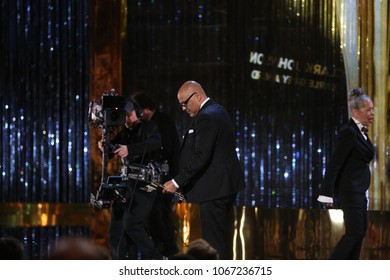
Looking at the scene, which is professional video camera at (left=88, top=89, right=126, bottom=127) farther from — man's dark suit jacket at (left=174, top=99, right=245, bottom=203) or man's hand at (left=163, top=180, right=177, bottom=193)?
man's hand at (left=163, top=180, right=177, bottom=193)

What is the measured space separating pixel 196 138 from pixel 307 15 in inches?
110

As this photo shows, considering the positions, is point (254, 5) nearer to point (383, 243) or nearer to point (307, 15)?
point (307, 15)

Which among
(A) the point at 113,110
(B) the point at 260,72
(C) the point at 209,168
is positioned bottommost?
(C) the point at 209,168

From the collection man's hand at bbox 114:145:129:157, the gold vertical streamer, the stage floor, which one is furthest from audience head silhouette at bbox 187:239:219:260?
the gold vertical streamer

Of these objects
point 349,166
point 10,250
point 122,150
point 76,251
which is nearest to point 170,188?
point 122,150

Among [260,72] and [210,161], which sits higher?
[260,72]

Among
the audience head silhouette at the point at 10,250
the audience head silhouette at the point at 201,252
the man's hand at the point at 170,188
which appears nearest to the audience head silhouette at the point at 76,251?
the audience head silhouette at the point at 10,250

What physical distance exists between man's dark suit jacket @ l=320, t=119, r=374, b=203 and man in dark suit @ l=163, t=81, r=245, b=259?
1.84 feet

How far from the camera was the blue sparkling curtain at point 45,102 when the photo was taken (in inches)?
289

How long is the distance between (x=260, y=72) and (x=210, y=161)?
2480mm

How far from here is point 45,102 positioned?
7383 mm

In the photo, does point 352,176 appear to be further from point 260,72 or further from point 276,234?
point 260,72

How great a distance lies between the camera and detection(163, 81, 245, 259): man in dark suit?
4938 millimetres
